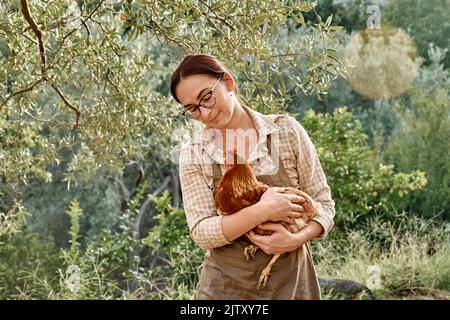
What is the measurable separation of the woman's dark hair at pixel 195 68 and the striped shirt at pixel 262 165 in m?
0.17

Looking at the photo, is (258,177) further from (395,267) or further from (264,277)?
(395,267)

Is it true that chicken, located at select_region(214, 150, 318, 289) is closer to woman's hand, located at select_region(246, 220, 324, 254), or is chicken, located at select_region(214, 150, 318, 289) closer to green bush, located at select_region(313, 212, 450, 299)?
woman's hand, located at select_region(246, 220, 324, 254)

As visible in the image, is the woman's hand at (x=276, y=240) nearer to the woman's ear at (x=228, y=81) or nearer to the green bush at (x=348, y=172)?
the woman's ear at (x=228, y=81)

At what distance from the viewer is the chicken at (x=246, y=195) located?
6.63ft

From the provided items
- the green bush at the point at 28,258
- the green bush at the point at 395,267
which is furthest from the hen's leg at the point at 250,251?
the green bush at the point at 28,258

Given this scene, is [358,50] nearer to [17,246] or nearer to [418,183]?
[418,183]

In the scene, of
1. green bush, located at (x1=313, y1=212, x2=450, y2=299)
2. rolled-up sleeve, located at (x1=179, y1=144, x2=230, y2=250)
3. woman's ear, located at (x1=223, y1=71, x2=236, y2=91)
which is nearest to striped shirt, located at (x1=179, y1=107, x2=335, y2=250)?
rolled-up sleeve, located at (x1=179, y1=144, x2=230, y2=250)

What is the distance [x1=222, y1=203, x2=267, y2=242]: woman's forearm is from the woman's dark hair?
371 mm

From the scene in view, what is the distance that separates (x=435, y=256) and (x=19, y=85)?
13.0 ft

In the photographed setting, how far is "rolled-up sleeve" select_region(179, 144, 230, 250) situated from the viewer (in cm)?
201

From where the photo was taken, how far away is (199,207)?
6.82 feet

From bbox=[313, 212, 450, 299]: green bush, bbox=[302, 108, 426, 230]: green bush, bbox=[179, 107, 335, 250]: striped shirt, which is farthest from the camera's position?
bbox=[302, 108, 426, 230]: green bush

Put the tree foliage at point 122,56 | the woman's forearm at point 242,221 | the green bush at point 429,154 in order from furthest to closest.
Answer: the green bush at point 429,154 < the tree foliage at point 122,56 < the woman's forearm at point 242,221

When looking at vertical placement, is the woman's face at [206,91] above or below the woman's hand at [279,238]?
above
